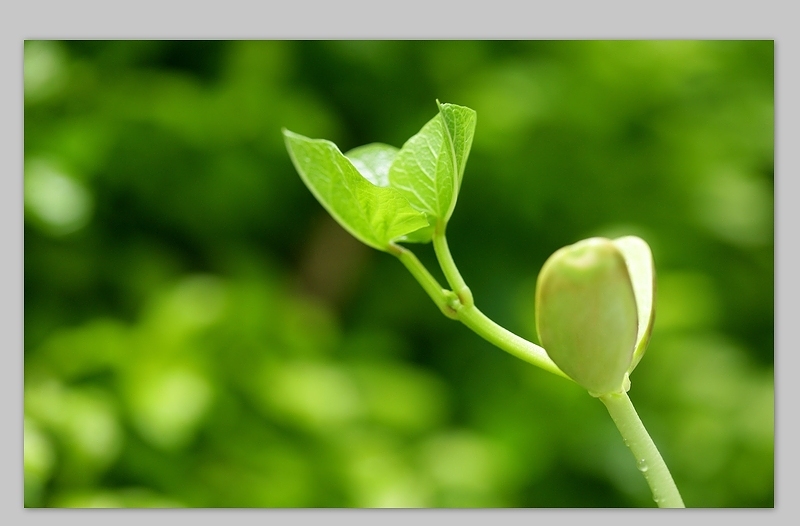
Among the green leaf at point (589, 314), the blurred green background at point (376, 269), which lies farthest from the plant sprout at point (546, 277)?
the blurred green background at point (376, 269)

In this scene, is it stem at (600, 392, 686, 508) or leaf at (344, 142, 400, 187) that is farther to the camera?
leaf at (344, 142, 400, 187)

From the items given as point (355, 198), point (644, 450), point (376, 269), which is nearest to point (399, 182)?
point (355, 198)

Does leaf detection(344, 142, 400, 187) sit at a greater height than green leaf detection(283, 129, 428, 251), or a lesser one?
greater

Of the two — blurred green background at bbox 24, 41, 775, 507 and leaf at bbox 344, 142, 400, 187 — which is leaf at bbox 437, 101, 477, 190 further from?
blurred green background at bbox 24, 41, 775, 507

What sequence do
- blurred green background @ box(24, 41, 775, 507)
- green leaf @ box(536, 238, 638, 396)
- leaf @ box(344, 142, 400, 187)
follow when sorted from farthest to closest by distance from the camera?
blurred green background @ box(24, 41, 775, 507), leaf @ box(344, 142, 400, 187), green leaf @ box(536, 238, 638, 396)

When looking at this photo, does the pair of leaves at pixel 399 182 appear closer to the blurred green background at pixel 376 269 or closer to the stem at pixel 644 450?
the stem at pixel 644 450

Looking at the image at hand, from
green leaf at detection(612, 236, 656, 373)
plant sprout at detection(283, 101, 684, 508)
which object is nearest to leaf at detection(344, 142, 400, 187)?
plant sprout at detection(283, 101, 684, 508)

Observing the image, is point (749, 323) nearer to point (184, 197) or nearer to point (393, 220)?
point (184, 197)
